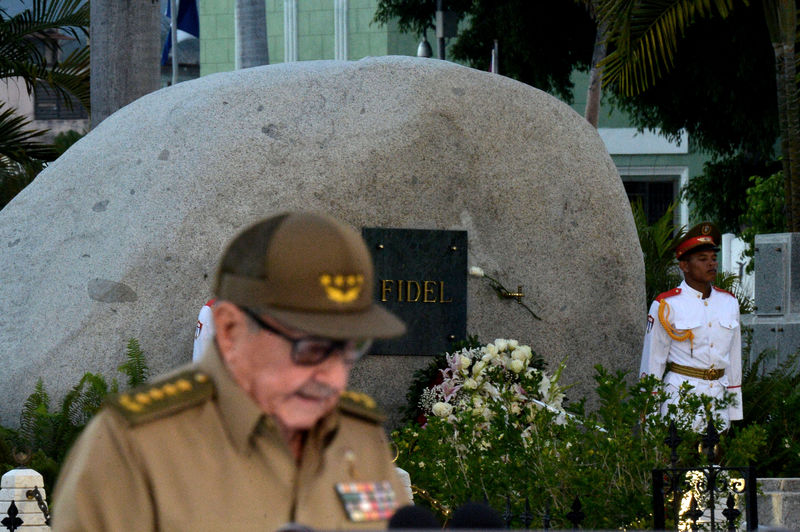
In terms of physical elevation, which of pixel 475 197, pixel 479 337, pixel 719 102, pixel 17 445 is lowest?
pixel 17 445

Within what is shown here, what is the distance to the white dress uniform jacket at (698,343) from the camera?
869cm

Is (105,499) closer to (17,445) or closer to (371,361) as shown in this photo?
(17,445)

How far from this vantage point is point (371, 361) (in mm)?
9008

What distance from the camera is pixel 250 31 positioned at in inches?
573

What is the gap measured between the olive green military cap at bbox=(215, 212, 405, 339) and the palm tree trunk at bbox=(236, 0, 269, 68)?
12930mm

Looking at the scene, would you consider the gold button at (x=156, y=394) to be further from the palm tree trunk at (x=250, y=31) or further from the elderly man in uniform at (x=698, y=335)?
the palm tree trunk at (x=250, y=31)

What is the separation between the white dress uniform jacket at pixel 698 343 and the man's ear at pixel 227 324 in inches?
279

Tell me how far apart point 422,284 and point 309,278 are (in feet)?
24.0

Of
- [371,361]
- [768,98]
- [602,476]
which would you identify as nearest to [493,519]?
[602,476]

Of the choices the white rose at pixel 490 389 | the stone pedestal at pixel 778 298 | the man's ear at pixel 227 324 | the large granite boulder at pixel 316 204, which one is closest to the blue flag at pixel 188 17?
the large granite boulder at pixel 316 204

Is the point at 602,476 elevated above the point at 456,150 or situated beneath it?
situated beneath

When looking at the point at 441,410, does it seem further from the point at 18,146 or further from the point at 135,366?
the point at 18,146

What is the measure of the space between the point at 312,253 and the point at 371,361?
725 cm

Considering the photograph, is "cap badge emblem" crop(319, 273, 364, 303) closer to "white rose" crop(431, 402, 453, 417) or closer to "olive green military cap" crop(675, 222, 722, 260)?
"white rose" crop(431, 402, 453, 417)
